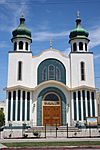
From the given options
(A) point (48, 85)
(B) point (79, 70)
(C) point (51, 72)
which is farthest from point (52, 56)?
(A) point (48, 85)

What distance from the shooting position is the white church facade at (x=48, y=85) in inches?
1658

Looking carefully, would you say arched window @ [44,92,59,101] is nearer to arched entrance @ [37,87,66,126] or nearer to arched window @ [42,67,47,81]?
arched entrance @ [37,87,66,126]

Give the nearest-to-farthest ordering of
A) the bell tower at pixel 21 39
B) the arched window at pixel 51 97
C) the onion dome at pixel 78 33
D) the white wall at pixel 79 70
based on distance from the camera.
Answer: the arched window at pixel 51 97, the white wall at pixel 79 70, the bell tower at pixel 21 39, the onion dome at pixel 78 33

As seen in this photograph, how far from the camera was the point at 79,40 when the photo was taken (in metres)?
47.3

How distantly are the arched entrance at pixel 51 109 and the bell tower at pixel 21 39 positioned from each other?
9.75 metres

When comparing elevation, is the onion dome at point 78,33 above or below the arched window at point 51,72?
above

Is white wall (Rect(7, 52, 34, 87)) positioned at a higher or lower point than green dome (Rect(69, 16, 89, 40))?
lower

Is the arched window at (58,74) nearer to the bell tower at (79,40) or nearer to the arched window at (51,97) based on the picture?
the arched window at (51,97)

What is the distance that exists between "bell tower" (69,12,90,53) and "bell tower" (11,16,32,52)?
798 centimetres

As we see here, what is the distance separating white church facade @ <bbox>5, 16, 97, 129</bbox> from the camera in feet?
138

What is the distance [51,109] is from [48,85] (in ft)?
13.5

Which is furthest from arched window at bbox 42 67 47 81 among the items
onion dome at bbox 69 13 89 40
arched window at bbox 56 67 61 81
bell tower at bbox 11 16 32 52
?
onion dome at bbox 69 13 89 40

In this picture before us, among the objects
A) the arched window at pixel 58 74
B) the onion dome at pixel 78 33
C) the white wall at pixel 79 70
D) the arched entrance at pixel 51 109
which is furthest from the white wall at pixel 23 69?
the onion dome at pixel 78 33

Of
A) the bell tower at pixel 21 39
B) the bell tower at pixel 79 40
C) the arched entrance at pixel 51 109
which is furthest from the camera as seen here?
the bell tower at pixel 79 40
